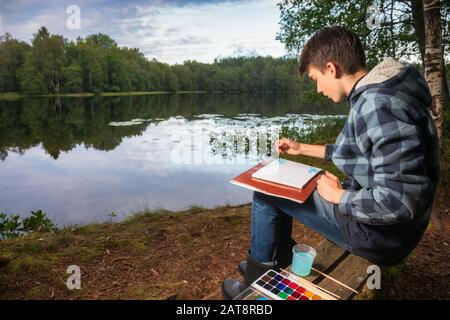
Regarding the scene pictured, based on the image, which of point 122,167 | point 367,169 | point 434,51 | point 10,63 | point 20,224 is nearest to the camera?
point 367,169

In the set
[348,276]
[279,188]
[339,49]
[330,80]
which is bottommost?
[348,276]

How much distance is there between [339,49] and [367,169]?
67cm

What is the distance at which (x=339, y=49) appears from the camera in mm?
1626

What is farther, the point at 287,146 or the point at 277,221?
the point at 287,146

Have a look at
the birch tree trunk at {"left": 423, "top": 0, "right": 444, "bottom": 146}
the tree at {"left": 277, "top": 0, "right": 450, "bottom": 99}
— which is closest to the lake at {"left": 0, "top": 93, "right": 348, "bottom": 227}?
the tree at {"left": 277, "top": 0, "right": 450, "bottom": 99}

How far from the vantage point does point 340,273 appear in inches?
77.5

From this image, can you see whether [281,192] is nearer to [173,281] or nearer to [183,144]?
[173,281]

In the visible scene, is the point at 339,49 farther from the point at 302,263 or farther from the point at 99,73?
the point at 99,73

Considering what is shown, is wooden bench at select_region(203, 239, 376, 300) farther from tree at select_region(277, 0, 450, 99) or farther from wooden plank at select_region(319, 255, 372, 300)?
tree at select_region(277, 0, 450, 99)

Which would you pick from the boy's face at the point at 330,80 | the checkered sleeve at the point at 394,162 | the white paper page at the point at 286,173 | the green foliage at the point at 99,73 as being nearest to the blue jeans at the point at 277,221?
the white paper page at the point at 286,173

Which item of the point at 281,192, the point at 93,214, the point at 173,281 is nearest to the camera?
the point at 281,192

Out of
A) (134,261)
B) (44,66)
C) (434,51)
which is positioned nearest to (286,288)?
(134,261)

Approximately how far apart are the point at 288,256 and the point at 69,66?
54.0m
